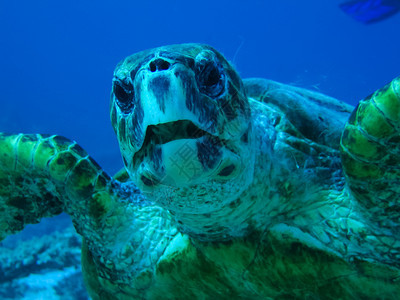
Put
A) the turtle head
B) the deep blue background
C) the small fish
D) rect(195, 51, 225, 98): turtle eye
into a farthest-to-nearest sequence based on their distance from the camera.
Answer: the deep blue background
the small fish
rect(195, 51, 225, 98): turtle eye
the turtle head

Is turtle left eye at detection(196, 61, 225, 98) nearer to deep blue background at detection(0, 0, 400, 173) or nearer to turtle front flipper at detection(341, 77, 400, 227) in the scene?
turtle front flipper at detection(341, 77, 400, 227)

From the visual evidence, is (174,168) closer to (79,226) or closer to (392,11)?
(79,226)

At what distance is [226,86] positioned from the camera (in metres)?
1.26

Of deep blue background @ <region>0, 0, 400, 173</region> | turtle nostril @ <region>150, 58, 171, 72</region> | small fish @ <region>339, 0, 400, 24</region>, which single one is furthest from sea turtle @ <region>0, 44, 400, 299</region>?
deep blue background @ <region>0, 0, 400, 173</region>

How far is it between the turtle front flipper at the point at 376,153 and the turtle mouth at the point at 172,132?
848 mm

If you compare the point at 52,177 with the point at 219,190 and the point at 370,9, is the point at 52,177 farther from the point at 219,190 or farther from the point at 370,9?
the point at 370,9

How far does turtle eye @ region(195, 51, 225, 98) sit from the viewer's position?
3.82ft

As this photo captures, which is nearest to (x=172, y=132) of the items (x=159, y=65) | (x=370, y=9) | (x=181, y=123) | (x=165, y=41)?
(x=181, y=123)

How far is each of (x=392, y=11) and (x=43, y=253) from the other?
1369 cm

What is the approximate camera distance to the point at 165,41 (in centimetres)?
10319

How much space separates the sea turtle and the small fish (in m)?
11.8

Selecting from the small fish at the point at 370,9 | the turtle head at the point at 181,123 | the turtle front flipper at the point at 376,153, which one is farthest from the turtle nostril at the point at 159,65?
the small fish at the point at 370,9

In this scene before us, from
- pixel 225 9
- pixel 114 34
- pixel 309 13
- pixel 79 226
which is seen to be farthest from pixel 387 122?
pixel 114 34

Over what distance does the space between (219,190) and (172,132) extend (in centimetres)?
39
